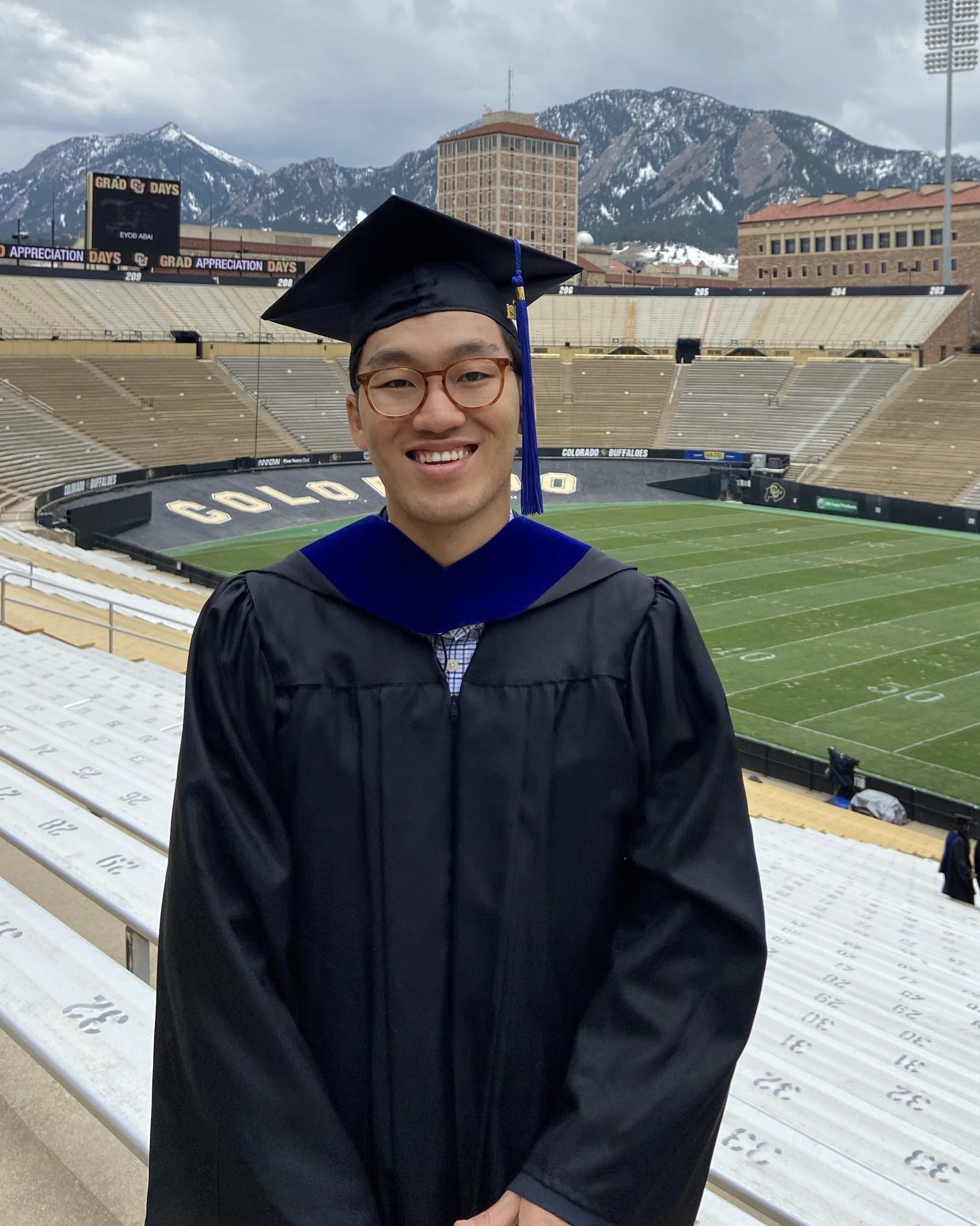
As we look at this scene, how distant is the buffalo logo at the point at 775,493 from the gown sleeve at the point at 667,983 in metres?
38.5

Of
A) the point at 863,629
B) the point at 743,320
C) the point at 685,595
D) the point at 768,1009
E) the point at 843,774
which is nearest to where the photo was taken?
the point at 768,1009

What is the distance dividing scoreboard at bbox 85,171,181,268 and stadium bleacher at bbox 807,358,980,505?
2663 cm

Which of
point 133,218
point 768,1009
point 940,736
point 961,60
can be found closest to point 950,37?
point 961,60

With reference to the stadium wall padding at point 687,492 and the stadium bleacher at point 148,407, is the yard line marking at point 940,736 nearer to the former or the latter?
the stadium wall padding at point 687,492

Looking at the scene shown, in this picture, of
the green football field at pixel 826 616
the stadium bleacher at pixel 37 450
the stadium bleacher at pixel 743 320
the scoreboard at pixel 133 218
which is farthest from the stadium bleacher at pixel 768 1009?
the stadium bleacher at pixel 743 320

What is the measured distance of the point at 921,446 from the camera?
41156mm

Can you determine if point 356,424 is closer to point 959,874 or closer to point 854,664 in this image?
point 959,874

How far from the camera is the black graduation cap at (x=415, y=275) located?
215 centimetres

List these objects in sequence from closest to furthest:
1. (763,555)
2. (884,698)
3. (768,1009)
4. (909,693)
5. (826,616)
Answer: (768,1009) < (884,698) < (909,693) < (826,616) < (763,555)

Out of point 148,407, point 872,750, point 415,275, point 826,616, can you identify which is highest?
point 148,407

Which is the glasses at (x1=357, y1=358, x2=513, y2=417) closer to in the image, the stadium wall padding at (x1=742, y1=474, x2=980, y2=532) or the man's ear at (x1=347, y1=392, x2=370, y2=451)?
the man's ear at (x1=347, y1=392, x2=370, y2=451)

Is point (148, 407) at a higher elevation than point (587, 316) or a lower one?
lower

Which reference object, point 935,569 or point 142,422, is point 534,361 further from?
point 935,569

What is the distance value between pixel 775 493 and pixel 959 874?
30.9 meters
